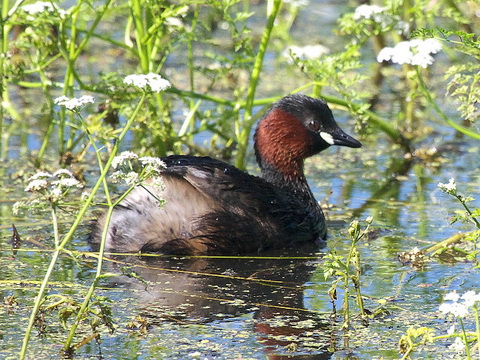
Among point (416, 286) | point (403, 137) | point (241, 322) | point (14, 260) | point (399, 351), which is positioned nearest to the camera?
point (399, 351)

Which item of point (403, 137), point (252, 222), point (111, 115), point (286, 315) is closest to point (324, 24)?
point (403, 137)

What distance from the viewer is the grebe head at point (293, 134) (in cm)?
722

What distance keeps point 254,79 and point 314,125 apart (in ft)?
2.33

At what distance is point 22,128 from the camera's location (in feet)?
32.1

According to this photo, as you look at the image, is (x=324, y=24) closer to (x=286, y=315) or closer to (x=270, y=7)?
(x=270, y=7)

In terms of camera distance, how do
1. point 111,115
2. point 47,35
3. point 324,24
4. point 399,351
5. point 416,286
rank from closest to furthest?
point 399,351
point 416,286
point 47,35
point 111,115
point 324,24

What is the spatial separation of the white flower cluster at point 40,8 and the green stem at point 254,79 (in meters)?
1.46

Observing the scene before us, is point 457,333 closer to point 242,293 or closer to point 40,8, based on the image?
point 242,293

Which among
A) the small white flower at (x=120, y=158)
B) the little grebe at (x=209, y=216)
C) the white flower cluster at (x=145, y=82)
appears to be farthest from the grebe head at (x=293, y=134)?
the small white flower at (x=120, y=158)

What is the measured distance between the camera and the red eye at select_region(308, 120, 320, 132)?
7230 mm

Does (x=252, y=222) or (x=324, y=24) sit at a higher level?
(x=324, y=24)

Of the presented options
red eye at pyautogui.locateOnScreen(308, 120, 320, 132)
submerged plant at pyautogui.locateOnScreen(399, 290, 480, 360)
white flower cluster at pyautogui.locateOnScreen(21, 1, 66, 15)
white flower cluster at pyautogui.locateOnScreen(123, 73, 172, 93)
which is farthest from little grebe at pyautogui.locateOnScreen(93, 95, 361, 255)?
submerged plant at pyautogui.locateOnScreen(399, 290, 480, 360)

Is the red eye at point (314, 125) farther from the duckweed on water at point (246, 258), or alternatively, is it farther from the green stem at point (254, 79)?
the green stem at point (254, 79)

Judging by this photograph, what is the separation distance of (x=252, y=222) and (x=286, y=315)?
131 centimetres
